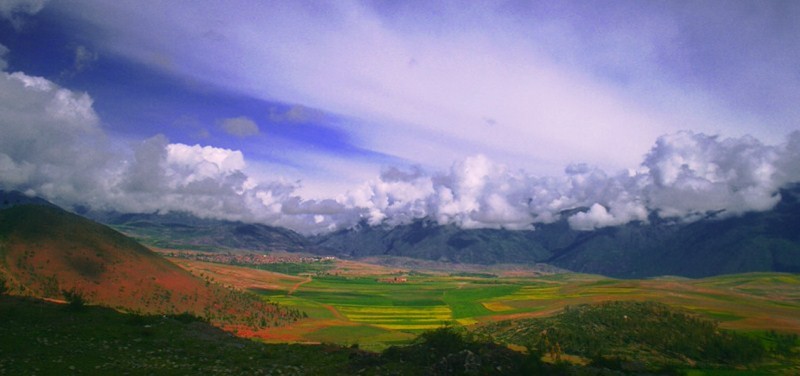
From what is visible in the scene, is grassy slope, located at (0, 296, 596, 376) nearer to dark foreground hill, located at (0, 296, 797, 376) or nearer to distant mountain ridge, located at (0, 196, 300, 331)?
dark foreground hill, located at (0, 296, 797, 376)

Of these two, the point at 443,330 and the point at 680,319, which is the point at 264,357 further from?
the point at 680,319

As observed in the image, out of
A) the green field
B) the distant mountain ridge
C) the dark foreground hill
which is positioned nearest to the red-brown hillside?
the distant mountain ridge

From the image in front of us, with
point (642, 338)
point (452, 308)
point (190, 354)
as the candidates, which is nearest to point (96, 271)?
point (190, 354)

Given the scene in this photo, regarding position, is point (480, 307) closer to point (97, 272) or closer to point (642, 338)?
point (642, 338)

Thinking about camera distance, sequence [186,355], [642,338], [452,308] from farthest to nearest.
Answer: [452,308] < [642,338] < [186,355]

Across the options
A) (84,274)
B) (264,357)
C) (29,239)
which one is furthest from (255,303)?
(264,357)

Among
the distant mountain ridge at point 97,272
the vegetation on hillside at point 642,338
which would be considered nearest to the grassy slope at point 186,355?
the vegetation on hillside at point 642,338

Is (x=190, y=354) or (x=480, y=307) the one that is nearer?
(x=190, y=354)

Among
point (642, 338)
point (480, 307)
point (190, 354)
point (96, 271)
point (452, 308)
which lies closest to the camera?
point (190, 354)
